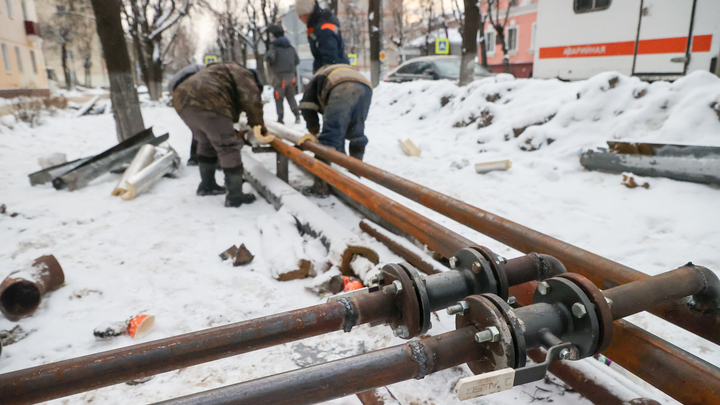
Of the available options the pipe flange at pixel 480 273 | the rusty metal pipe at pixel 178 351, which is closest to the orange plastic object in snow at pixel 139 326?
the rusty metal pipe at pixel 178 351

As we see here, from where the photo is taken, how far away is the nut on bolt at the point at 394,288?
1.35 meters

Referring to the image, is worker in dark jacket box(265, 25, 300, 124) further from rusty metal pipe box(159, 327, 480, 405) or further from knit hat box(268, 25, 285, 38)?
rusty metal pipe box(159, 327, 480, 405)

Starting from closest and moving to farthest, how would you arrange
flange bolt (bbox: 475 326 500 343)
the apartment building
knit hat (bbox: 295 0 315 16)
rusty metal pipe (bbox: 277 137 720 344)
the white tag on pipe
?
the white tag on pipe → flange bolt (bbox: 475 326 500 343) → rusty metal pipe (bbox: 277 137 720 344) → knit hat (bbox: 295 0 315 16) → the apartment building

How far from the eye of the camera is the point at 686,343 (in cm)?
217

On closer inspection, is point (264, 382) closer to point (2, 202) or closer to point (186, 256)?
point (186, 256)

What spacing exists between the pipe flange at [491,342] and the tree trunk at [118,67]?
7.26 meters

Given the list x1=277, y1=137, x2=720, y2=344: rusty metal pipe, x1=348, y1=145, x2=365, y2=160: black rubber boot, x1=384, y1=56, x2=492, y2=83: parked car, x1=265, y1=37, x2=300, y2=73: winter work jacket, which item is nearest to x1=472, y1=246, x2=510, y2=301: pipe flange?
x1=277, y1=137, x2=720, y2=344: rusty metal pipe

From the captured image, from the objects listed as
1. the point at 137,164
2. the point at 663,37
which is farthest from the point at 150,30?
the point at 663,37

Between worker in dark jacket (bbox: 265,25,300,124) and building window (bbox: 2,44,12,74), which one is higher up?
building window (bbox: 2,44,12,74)

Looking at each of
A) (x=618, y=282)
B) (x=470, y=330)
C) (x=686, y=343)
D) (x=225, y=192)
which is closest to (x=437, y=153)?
(x=225, y=192)

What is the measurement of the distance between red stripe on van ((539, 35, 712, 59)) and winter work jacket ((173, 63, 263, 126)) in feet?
22.6

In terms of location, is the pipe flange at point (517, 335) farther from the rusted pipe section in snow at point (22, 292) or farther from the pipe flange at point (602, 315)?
the rusted pipe section in snow at point (22, 292)

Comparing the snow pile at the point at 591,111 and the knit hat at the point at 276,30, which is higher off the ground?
the knit hat at the point at 276,30

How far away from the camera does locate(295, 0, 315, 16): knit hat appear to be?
5.25 meters
